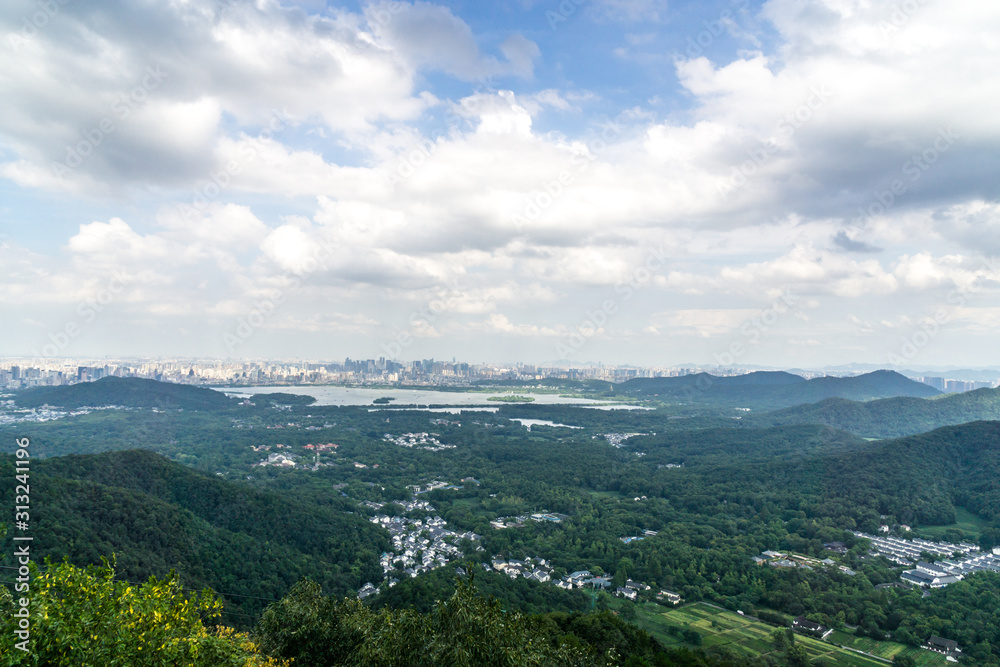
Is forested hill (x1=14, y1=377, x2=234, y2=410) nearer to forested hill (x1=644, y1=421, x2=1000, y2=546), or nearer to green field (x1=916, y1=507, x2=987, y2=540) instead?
forested hill (x1=644, y1=421, x2=1000, y2=546)

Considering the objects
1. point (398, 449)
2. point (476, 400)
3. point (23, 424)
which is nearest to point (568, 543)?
point (398, 449)

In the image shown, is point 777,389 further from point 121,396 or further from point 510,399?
point 121,396

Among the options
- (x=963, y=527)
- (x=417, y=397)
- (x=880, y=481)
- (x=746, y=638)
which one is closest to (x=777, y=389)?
(x=417, y=397)

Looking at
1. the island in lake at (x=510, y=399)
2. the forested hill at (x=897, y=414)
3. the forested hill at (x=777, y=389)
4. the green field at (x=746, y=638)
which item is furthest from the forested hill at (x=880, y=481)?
the forested hill at (x=777, y=389)

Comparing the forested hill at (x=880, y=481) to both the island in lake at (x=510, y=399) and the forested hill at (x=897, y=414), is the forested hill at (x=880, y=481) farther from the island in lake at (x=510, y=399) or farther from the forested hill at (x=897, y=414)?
the island in lake at (x=510, y=399)

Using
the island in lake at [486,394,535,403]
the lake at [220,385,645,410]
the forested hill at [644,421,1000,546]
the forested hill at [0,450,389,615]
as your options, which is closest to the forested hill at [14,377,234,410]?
the lake at [220,385,645,410]

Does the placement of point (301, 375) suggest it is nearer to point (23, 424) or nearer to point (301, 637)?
point (23, 424)
